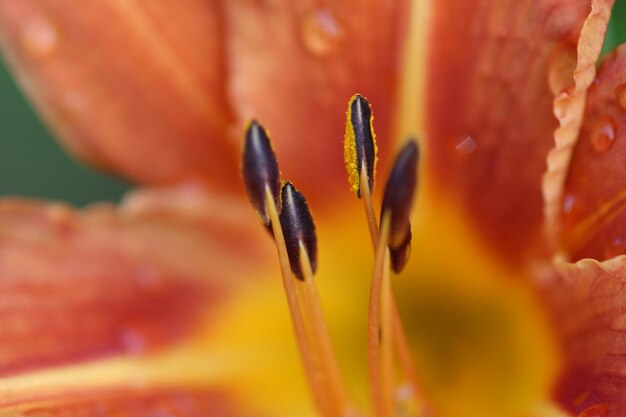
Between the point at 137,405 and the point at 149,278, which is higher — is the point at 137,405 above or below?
below

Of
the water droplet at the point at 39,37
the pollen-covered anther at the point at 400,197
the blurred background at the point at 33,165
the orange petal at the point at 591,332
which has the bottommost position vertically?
the orange petal at the point at 591,332

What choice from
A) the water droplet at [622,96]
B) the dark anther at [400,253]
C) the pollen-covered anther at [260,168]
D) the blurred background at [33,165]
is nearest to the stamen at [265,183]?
the pollen-covered anther at [260,168]

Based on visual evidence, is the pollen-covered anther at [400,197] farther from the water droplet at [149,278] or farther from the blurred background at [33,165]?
the blurred background at [33,165]

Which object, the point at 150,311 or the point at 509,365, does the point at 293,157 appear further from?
the point at 509,365

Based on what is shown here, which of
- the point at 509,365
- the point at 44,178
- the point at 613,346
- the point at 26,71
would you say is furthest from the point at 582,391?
the point at 44,178

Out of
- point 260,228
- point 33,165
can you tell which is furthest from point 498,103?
point 33,165

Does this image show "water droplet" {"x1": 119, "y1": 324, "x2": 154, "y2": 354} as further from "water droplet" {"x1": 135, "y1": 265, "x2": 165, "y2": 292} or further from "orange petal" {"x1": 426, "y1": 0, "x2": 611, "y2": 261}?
"orange petal" {"x1": 426, "y1": 0, "x2": 611, "y2": 261}

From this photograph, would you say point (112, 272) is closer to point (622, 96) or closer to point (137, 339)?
point (137, 339)
